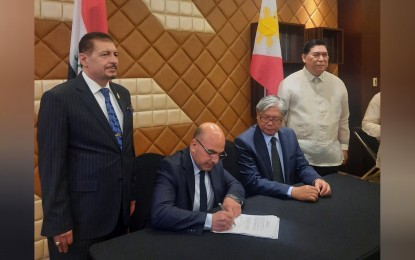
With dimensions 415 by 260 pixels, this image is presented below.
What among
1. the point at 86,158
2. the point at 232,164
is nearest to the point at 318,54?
the point at 232,164

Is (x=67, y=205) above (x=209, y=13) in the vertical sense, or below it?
below

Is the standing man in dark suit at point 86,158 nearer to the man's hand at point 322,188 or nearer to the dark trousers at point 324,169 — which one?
the man's hand at point 322,188

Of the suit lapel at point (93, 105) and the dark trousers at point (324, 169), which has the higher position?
the suit lapel at point (93, 105)

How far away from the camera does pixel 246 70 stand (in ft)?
13.1

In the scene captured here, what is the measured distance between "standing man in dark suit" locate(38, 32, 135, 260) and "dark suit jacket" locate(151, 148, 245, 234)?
213 mm

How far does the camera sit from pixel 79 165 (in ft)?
5.68

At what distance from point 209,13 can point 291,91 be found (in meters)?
1.17

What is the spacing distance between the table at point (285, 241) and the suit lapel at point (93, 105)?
1.63ft

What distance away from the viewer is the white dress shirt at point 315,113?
290 centimetres

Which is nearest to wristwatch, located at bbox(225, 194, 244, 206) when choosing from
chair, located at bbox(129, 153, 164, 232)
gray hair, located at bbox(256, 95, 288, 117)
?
chair, located at bbox(129, 153, 164, 232)

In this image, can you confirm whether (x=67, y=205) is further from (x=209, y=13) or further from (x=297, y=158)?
(x=209, y=13)

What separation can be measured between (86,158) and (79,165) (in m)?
0.04

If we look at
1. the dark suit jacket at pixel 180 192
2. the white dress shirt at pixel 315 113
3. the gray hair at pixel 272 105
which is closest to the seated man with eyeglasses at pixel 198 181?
the dark suit jacket at pixel 180 192
